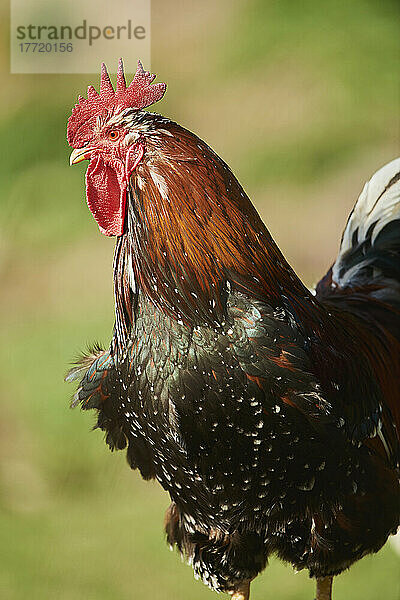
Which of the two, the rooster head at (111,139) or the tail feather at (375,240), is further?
the tail feather at (375,240)

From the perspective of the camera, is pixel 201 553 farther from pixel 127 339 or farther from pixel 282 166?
pixel 282 166

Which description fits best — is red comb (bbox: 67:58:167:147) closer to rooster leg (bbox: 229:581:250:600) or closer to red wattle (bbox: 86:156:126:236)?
red wattle (bbox: 86:156:126:236)

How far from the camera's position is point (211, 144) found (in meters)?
3.77

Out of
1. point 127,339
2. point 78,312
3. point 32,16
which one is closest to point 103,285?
point 78,312

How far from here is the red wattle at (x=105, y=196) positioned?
145 centimetres

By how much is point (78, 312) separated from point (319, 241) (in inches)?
55.2

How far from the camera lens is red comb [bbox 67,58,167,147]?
144cm

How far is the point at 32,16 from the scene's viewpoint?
3328 mm

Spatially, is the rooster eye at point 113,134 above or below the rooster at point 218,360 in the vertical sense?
above
